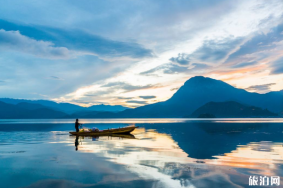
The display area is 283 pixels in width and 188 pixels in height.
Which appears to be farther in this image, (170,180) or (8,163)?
(8,163)

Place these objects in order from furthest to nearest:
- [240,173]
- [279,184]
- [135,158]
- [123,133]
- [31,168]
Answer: [123,133] < [135,158] < [31,168] < [240,173] < [279,184]

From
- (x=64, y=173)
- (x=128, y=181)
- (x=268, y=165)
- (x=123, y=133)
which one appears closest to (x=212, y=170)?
(x=268, y=165)

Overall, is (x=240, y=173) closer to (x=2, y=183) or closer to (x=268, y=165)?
(x=268, y=165)

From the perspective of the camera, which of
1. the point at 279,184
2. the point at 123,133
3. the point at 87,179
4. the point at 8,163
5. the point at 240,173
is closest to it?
the point at 279,184

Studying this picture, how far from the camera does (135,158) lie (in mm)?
24062

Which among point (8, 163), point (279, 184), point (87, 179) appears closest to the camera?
point (279, 184)

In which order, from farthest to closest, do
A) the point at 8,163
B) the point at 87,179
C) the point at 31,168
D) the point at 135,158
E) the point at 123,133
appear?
the point at 123,133 < the point at 135,158 < the point at 8,163 < the point at 31,168 < the point at 87,179

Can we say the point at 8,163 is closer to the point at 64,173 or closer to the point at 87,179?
the point at 64,173

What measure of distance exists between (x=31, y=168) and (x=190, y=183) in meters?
14.3

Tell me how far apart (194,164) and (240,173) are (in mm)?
4428

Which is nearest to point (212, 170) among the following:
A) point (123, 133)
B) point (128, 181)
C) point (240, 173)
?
point (240, 173)

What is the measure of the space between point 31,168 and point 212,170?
16027 millimetres

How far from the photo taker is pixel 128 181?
612 inches

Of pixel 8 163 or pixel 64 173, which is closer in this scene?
pixel 64 173
